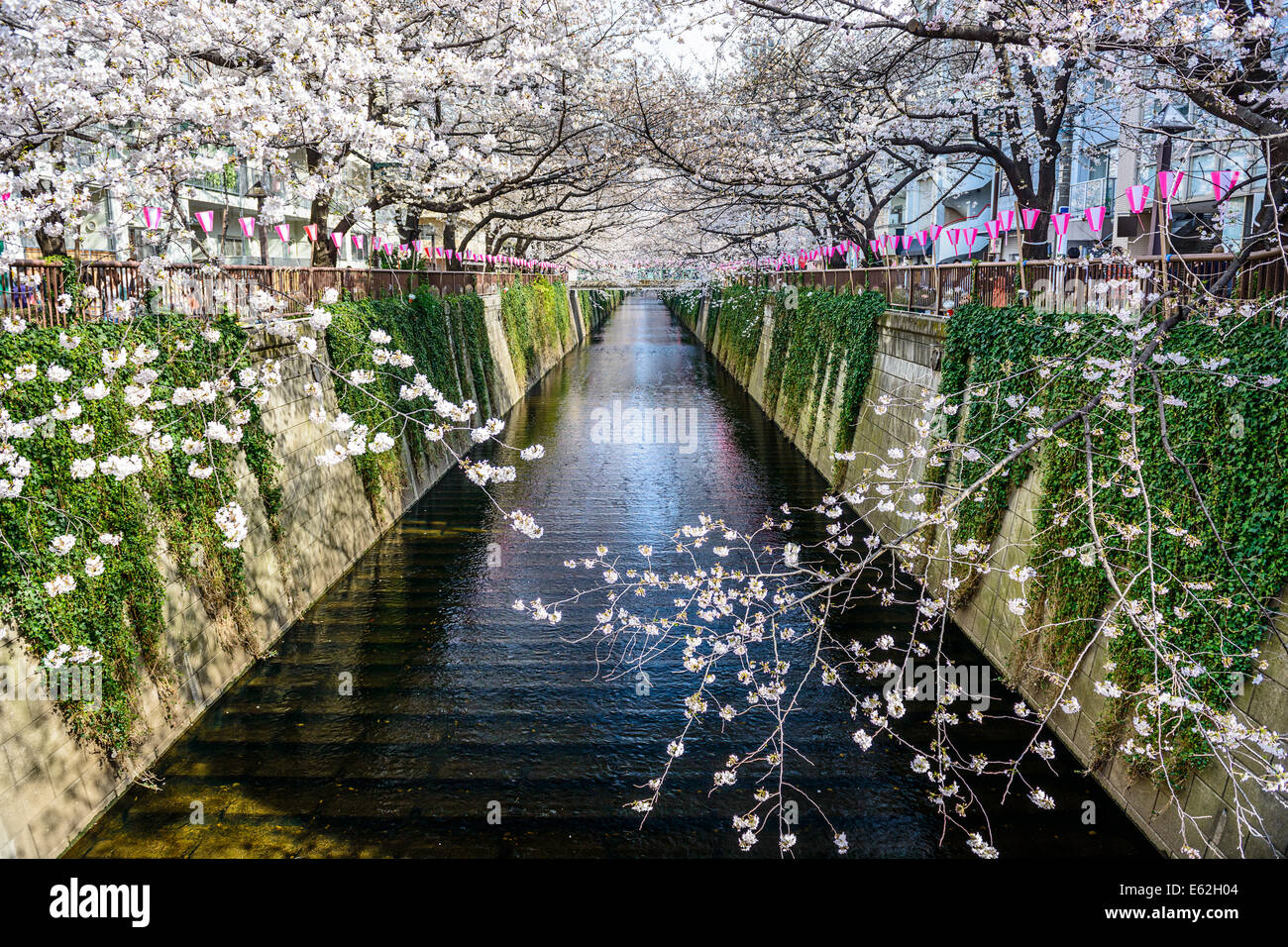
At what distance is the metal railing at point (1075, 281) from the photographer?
670 cm

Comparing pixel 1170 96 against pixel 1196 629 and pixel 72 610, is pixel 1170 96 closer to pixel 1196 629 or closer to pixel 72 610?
pixel 1196 629

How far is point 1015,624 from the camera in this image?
955 centimetres

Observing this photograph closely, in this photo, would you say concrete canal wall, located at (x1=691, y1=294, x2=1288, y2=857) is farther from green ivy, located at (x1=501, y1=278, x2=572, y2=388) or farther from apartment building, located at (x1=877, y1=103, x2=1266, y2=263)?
green ivy, located at (x1=501, y1=278, x2=572, y2=388)

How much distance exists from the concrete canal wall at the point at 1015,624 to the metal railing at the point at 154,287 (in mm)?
8171

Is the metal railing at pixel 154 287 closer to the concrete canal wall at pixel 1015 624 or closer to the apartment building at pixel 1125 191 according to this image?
the concrete canal wall at pixel 1015 624

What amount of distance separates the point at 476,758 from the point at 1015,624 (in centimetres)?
588

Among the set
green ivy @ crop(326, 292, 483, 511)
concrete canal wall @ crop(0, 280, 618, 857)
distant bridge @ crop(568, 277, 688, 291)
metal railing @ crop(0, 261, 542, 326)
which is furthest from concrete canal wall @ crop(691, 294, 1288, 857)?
distant bridge @ crop(568, 277, 688, 291)

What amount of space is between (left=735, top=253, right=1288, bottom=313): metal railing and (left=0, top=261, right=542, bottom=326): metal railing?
7.86 metres

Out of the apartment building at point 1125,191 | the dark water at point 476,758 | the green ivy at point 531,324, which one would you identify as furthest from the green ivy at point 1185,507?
the green ivy at point 531,324

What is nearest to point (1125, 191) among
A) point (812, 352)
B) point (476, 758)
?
point (476, 758)

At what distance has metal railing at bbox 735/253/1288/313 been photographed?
6.70m

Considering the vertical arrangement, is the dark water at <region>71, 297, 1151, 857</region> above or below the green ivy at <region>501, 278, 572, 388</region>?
below

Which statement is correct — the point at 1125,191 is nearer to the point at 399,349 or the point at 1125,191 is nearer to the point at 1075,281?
the point at 1075,281

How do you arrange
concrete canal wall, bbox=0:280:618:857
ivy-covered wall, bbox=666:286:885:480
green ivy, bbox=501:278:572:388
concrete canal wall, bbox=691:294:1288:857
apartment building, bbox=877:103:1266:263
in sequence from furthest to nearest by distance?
green ivy, bbox=501:278:572:388 → ivy-covered wall, bbox=666:286:885:480 → apartment building, bbox=877:103:1266:263 → concrete canal wall, bbox=0:280:618:857 → concrete canal wall, bbox=691:294:1288:857
